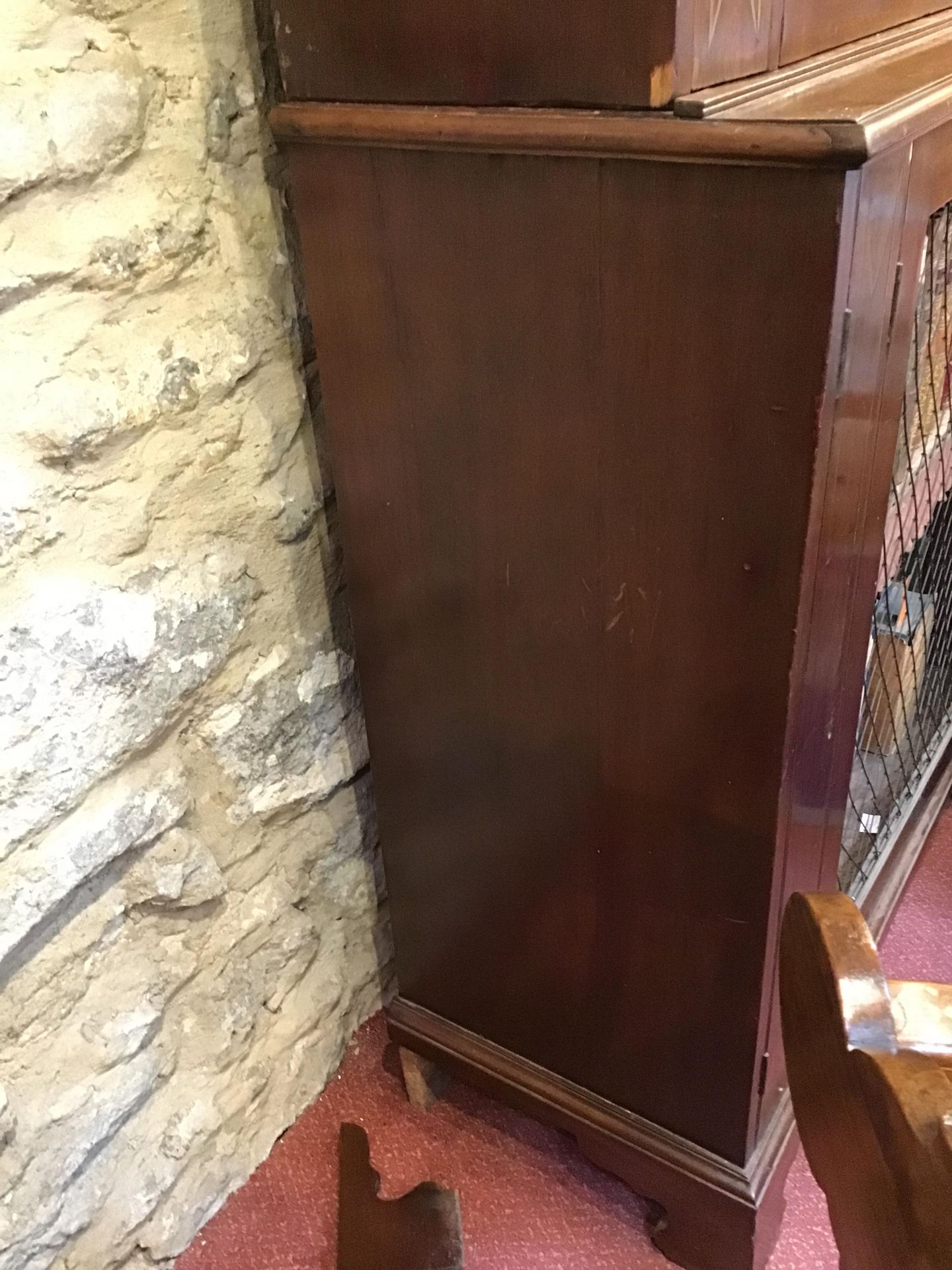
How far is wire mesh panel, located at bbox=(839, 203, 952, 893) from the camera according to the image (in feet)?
3.19

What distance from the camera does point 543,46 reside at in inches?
28.8

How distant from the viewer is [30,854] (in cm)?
96

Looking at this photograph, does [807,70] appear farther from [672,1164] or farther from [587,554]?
[672,1164]

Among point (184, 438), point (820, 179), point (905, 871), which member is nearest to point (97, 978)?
point (184, 438)

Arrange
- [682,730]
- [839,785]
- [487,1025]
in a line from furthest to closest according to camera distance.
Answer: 1. [487,1025]
2. [839,785]
3. [682,730]

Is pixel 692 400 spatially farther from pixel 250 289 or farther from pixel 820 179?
pixel 250 289

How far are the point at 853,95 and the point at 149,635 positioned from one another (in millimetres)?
726

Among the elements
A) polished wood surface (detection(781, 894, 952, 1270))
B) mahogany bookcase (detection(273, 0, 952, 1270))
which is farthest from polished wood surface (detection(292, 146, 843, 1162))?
polished wood surface (detection(781, 894, 952, 1270))

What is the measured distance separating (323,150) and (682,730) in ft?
1.87

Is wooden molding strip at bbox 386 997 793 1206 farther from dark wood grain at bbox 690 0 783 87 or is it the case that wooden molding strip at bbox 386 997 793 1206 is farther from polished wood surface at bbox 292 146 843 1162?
dark wood grain at bbox 690 0 783 87

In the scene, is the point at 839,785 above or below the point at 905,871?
above

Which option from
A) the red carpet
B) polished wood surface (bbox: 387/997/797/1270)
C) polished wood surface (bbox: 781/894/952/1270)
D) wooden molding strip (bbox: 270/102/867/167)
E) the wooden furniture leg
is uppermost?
wooden molding strip (bbox: 270/102/867/167)

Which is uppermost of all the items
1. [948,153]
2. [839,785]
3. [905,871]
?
Result: [948,153]

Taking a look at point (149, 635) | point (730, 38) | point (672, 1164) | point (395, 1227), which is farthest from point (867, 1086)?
point (395, 1227)
